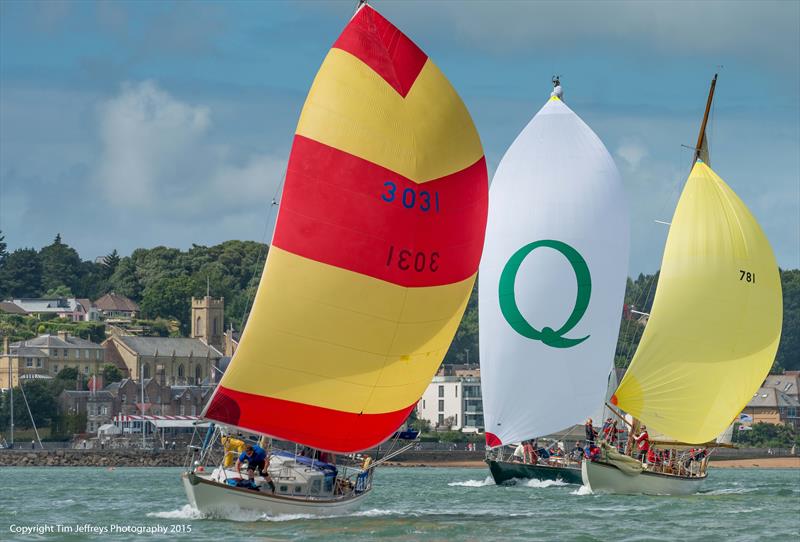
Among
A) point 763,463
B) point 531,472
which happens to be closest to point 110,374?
point 763,463

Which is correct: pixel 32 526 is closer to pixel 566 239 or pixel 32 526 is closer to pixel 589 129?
pixel 566 239

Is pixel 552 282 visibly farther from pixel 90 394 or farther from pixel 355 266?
pixel 90 394

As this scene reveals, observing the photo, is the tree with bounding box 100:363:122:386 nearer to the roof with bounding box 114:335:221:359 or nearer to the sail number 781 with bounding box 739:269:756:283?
the roof with bounding box 114:335:221:359

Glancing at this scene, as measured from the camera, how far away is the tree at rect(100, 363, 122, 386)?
13238cm

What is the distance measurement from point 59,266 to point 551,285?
538 feet

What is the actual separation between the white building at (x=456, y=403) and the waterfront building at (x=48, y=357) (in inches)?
1140

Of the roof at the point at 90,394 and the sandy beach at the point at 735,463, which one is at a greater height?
the roof at the point at 90,394

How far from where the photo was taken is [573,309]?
131ft

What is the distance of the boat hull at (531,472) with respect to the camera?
4272 centimetres

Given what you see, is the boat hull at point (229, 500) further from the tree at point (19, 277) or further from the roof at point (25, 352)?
the tree at point (19, 277)

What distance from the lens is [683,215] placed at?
41.7 metres

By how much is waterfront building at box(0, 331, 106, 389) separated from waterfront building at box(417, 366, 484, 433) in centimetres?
2860

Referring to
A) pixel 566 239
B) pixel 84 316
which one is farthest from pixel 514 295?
pixel 84 316

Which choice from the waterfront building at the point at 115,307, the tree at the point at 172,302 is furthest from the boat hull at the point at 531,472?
the waterfront building at the point at 115,307
